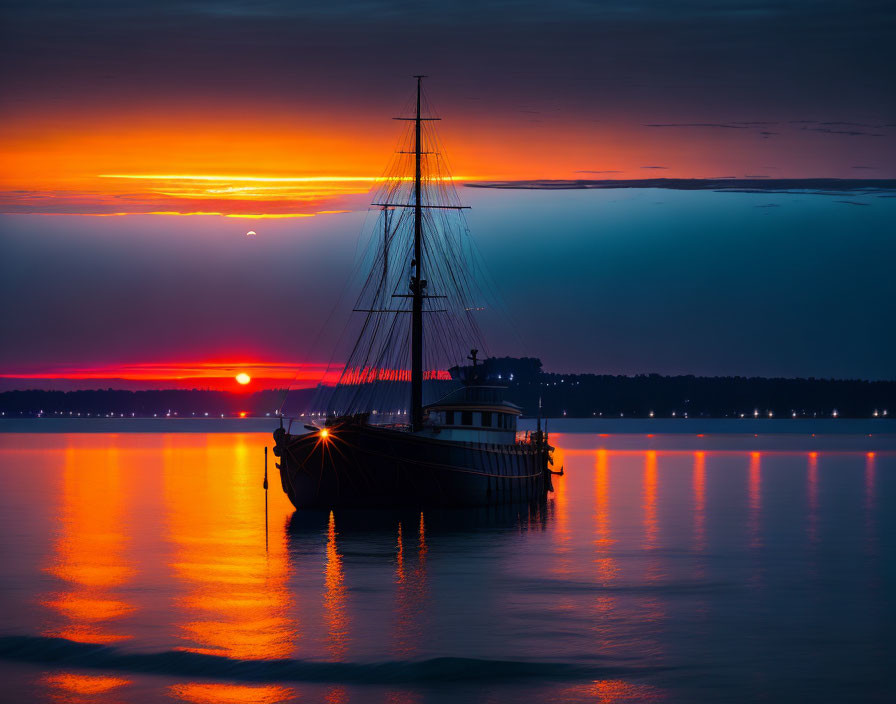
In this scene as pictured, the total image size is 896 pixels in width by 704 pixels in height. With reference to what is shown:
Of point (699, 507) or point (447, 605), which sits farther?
point (699, 507)

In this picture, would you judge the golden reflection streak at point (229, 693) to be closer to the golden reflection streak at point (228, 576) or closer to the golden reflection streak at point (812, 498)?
the golden reflection streak at point (228, 576)

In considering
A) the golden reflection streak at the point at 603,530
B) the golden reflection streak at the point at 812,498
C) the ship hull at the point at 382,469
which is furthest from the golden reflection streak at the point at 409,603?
the golden reflection streak at the point at 812,498

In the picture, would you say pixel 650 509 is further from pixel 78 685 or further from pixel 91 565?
pixel 78 685

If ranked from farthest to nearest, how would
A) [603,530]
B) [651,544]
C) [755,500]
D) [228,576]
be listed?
[755,500] → [603,530] → [651,544] → [228,576]

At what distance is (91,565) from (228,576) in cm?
620

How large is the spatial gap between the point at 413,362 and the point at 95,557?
90.8 ft

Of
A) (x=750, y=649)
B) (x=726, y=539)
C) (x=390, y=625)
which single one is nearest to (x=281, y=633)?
(x=390, y=625)

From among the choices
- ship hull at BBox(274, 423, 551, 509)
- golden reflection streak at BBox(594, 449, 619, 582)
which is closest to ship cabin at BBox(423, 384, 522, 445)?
ship hull at BBox(274, 423, 551, 509)

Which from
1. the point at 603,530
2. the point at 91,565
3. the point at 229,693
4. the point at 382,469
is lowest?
the point at 603,530

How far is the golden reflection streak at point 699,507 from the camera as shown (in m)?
51.2

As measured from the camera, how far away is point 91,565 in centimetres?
4228

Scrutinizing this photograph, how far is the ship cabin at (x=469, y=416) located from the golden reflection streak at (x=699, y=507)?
12.2m

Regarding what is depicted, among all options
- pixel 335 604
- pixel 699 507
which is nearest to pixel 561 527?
pixel 699 507

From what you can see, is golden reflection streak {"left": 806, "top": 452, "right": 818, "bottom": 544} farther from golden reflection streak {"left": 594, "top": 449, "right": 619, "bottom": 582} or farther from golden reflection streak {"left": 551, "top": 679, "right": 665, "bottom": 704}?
golden reflection streak {"left": 551, "top": 679, "right": 665, "bottom": 704}
